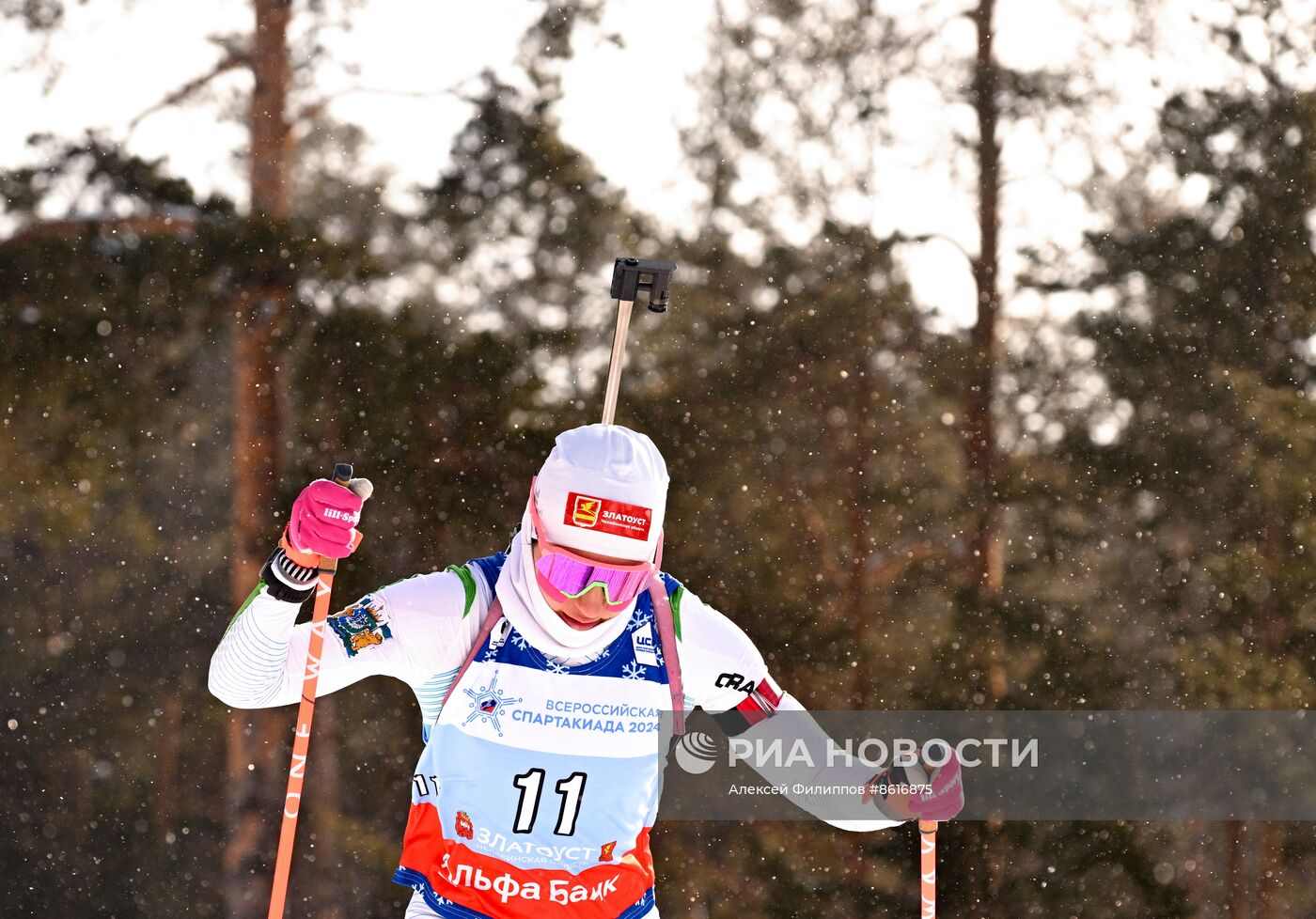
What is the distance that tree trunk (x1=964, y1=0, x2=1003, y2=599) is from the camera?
11438 mm

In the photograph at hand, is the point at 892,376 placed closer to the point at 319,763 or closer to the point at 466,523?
the point at 466,523

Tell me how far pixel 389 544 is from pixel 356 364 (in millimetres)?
1554

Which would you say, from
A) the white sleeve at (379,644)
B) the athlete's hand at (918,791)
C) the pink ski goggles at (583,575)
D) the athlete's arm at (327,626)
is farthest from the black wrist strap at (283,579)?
the athlete's hand at (918,791)

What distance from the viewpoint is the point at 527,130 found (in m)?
11.1

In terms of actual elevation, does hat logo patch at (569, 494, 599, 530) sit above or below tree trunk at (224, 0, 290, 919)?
below

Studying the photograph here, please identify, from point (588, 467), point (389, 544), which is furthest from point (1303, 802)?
point (588, 467)

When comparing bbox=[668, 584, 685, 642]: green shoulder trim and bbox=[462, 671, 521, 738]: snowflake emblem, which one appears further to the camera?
bbox=[668, 584, 685, 642]: green shoulder trim

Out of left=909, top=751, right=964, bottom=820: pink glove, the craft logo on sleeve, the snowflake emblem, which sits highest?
the craft logo on sleeve

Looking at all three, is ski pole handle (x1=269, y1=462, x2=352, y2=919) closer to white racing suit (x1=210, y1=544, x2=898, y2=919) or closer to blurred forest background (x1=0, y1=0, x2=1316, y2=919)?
white racing suit (x1=210, y1=544, x2=898, y2=919)

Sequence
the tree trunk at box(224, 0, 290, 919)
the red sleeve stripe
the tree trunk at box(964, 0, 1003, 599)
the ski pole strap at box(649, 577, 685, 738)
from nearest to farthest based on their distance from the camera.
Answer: the ski pole strap at box(649, 577, 685, 738)
the red sleeve stripe
the tree trunk at box(224, 0, 290, 919)
the tree trunk at box(964, 0, 1003, 599)

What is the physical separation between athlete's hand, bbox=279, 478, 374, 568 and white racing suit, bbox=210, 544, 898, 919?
0.33 m

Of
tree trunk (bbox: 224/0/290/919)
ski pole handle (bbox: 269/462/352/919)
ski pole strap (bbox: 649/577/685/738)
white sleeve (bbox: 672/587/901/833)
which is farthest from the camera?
tree trunk (bbox: 224/0/290/919)

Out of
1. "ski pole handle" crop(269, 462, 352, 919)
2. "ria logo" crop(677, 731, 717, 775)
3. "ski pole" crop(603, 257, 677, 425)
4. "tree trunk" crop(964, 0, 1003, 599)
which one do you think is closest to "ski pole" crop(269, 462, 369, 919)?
"ski pole handle" crop(269, 462, 352, 919)

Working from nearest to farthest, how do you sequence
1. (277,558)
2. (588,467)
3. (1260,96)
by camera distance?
1. (277,558)
2. (588,467)
3. (1260,96)
